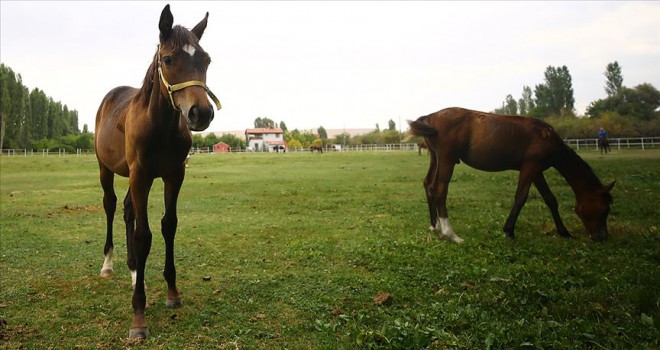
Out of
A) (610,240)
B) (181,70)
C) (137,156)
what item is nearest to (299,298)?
(137,156)

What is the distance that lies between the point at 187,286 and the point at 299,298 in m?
1.51

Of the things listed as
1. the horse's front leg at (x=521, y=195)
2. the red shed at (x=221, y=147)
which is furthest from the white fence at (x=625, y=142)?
the red shed at (x=221, y=147)

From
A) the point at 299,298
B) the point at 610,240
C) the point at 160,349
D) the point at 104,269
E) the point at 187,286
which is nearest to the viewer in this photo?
the point at 160,349

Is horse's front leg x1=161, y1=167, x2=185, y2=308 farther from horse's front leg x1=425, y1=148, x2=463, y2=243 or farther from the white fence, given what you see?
the white fence

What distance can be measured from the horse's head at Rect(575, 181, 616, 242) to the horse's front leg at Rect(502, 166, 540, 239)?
887 mm

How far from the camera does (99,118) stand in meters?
5.93

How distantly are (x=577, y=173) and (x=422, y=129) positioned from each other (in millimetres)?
2829

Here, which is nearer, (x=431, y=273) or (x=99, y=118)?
(x=431, y=273)

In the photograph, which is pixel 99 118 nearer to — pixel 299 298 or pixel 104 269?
pixel 104 269

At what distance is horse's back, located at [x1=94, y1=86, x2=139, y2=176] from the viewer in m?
4.66

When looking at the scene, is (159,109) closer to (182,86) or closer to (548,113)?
(182,86)

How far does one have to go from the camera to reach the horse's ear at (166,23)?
343 centimetres

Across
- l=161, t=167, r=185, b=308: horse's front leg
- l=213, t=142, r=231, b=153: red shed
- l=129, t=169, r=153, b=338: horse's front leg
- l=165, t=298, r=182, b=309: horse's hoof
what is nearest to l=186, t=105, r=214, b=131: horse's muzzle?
l=129, t=169, r=153, b=338: horse's front leg

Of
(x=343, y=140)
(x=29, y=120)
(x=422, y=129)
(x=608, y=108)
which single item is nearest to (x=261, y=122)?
(x=343, y=140)
